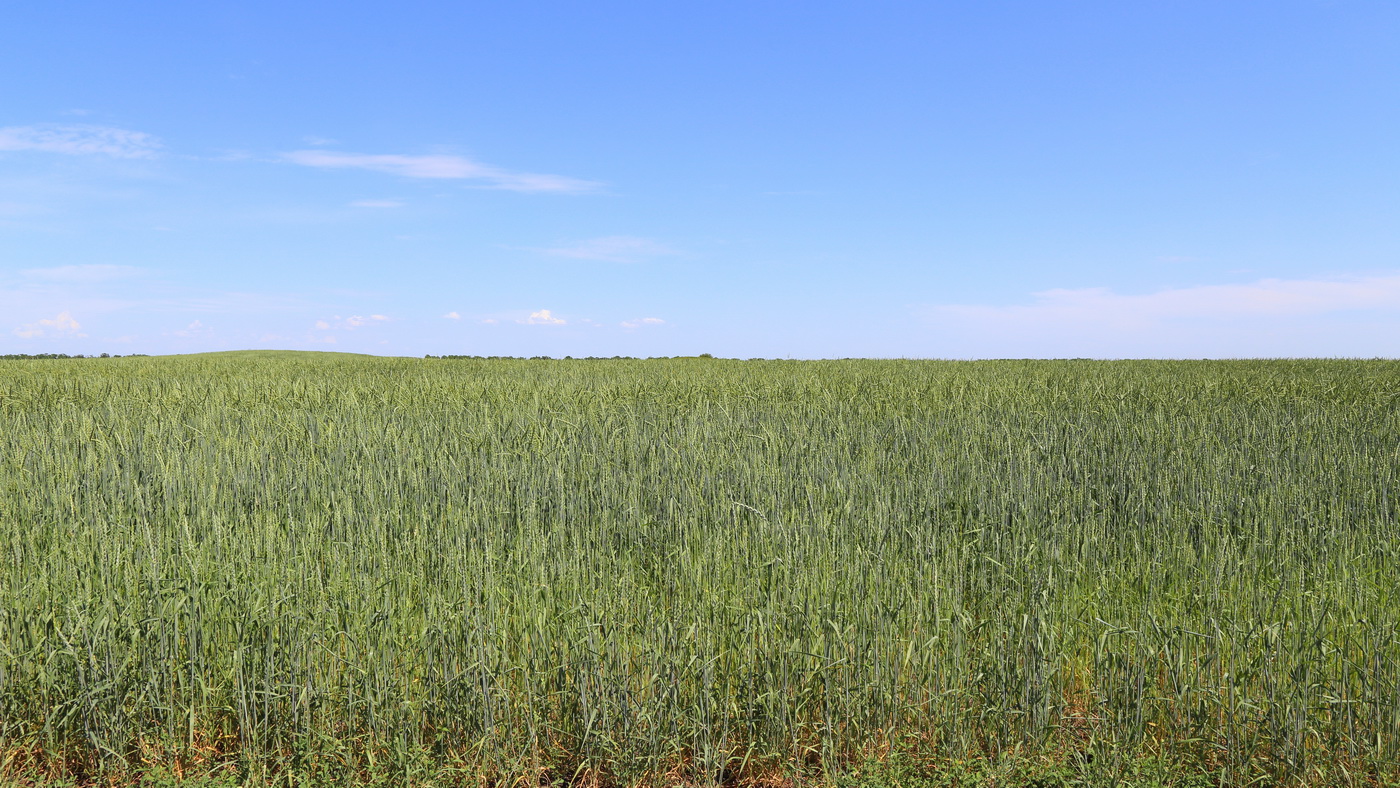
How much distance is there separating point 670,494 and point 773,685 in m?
2.24

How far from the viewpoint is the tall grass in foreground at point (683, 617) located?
2.43 m

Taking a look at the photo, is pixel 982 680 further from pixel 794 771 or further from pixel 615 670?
pixel 615 670

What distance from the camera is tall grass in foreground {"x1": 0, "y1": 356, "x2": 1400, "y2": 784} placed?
95.5 inches

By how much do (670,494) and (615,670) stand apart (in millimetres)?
2179

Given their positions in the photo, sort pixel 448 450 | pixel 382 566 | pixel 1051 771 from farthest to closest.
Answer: pixel 448 450, pixel 382 566, pixel 1051 771

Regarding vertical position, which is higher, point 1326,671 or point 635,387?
point 635,387

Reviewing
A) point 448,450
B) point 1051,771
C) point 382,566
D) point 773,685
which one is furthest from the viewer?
point 448,450

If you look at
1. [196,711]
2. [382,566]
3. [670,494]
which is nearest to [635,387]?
[670,494]

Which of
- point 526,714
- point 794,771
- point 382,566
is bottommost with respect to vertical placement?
point 794,771

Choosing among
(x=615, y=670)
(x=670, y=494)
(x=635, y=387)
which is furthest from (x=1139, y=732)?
(x=635, y=387)

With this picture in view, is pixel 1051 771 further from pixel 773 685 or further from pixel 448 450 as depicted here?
pixel 448 450

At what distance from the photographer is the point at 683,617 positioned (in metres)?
2.97

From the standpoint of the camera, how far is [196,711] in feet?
8.48

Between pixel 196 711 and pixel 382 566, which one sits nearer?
pixel 196 711
